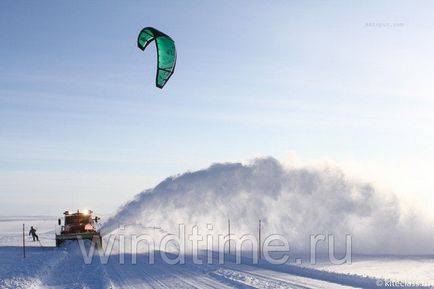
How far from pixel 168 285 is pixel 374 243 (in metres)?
21.4

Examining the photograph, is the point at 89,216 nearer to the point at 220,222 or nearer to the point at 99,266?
the point at 220,222

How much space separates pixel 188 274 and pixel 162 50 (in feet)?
23.3

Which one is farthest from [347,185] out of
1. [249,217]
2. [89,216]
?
[89,216]

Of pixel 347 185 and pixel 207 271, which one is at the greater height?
pixel 347 185

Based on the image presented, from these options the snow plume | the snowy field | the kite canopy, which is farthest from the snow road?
the snow plume

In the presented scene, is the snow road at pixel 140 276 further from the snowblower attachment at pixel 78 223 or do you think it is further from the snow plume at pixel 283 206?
the snow plume at pixel 283 206

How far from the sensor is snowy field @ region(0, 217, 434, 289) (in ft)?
46.8

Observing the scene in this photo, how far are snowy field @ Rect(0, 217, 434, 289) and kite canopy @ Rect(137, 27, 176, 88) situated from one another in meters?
5.75

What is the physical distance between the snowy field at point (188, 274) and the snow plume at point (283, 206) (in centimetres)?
989

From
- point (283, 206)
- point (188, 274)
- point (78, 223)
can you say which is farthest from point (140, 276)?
point (283, 206)

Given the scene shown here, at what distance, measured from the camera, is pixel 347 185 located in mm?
36344

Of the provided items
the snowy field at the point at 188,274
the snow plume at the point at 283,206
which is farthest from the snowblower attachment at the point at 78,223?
the snowy field at the point at 188,274

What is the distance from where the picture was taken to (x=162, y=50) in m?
14.6

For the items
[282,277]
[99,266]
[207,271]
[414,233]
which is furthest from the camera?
[414,233]
